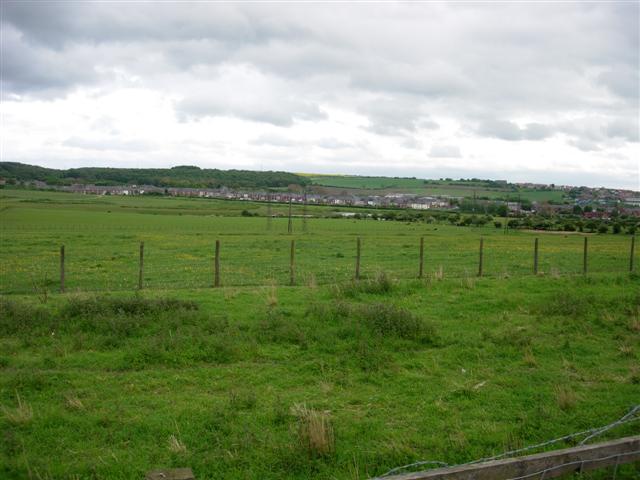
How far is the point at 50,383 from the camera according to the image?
9.41 m

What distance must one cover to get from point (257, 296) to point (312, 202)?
14207 centimetres

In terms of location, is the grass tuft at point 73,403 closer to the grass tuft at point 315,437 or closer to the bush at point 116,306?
the grass tuft at point 315,437

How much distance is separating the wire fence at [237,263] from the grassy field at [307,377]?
12.1 ft

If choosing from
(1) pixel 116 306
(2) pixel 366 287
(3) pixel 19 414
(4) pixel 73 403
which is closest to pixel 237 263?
(2) pixel 366 287

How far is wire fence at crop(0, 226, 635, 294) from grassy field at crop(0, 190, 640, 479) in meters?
3.68

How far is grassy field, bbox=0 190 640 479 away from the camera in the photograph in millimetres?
7156

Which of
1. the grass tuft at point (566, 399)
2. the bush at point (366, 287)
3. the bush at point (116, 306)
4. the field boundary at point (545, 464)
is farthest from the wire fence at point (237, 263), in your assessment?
the field boundary at point (545, 464)

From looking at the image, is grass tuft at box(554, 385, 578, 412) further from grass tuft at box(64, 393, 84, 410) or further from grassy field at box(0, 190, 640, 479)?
grass tuft at box(64, 393, 84, 410)

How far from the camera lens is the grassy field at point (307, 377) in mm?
7156

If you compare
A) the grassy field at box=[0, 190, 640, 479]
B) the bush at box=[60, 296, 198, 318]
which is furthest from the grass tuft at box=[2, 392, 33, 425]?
the bush at box=[60, 296, 198, 318]

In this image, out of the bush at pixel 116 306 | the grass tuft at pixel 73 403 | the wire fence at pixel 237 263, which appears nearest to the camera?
the grass tuft at pixel 73 403

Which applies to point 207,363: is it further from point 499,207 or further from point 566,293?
point 499,207

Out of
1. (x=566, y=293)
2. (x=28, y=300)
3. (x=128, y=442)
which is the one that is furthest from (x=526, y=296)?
(x=28, y=300)

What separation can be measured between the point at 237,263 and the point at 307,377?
2041 cm
